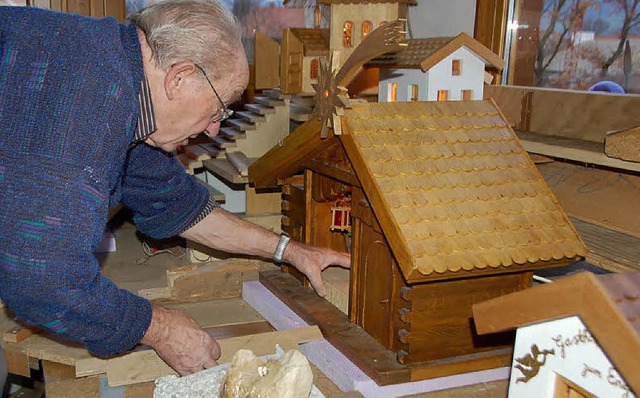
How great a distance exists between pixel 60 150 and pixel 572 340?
1.00 meters

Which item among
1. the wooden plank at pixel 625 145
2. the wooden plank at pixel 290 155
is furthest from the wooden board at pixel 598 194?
the wooden plank at pixel 290 155

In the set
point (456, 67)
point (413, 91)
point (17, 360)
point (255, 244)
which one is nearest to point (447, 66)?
point (456, 67)

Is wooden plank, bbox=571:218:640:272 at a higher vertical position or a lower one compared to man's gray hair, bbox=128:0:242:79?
lower

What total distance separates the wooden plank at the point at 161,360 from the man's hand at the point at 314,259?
270 millimetres

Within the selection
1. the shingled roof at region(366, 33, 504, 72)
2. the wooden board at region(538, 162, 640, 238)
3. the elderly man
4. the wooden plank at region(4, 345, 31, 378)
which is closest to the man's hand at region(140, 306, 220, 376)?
the elderly man

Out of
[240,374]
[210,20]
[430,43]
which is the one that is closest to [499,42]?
[430,43]

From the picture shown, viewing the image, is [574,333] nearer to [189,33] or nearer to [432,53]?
[189,33]

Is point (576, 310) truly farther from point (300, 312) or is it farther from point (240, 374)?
point (300, 312)

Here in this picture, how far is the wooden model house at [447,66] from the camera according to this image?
2352mm

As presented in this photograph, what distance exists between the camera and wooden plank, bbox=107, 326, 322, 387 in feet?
6.22

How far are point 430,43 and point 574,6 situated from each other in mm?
635

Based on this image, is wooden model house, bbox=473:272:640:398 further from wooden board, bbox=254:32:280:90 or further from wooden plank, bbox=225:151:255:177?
wooden board, bbox=254:32:280:90

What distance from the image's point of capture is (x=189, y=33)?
4.83 feet

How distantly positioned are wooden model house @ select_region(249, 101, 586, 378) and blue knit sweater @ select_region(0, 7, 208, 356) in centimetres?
72
